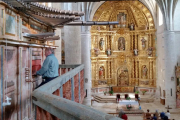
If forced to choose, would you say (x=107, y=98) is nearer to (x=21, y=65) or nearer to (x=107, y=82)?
(x=107, y=82)

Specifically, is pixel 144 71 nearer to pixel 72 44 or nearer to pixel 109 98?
pixel 109 98

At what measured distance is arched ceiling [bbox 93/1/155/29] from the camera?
22.4 metres

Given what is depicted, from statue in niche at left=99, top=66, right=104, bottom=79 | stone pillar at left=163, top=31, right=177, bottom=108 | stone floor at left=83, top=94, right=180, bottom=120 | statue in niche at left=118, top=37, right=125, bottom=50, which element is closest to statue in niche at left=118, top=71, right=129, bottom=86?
statue in niche at left=99, top=66, right=104, bottom=79

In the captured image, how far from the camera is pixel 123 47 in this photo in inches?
944

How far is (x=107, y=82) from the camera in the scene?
23609 millimetres

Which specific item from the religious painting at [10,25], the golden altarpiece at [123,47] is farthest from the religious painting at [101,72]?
the religious painting at [10,25]

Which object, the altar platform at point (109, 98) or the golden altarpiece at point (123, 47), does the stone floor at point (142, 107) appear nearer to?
the altar platform at point (109, 98)

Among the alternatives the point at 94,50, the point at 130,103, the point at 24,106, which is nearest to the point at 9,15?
the point at 24,106

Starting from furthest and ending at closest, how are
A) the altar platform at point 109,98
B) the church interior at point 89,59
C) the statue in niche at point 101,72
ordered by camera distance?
the statue in niche at point 101,72 → the altar platform at point 109,98 → the church interior at point 89,59

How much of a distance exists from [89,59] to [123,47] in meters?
6.39

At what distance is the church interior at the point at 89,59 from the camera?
15.3 feet

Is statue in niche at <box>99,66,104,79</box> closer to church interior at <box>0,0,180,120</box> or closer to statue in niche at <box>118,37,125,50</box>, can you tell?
church interior at <box>0,0,180,120</box>

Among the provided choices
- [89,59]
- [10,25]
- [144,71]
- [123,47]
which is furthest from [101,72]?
[10,25]

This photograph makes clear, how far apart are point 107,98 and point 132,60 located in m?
6.05
